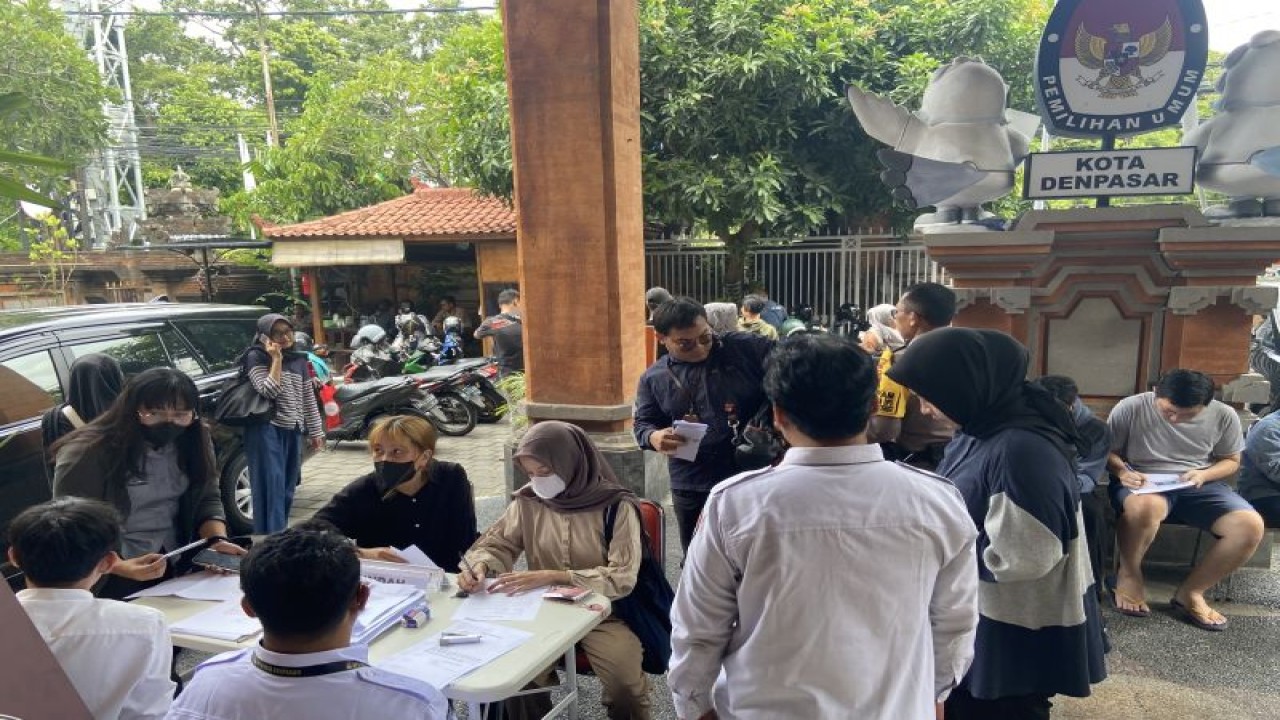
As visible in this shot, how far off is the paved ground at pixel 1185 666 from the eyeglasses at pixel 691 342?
1494 millimetres

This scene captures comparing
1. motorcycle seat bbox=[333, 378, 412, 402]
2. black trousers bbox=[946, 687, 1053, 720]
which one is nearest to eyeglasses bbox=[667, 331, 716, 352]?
black trousers bbox=[946, 687, 1053, 720]

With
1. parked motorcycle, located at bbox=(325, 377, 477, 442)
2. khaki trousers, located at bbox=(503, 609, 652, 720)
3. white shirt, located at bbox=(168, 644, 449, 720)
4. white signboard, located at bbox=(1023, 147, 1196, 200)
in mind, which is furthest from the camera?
parked motorcycle, located at bbox=(325, 377, 477, 442)

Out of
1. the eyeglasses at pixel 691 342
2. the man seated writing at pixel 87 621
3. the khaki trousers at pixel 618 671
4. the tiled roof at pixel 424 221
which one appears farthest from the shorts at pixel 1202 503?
the tiled roof at pixel 424 221

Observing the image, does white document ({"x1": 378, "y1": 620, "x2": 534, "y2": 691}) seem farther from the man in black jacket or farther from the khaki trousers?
the man in black jacket

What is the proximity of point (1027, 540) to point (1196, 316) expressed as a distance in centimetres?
325

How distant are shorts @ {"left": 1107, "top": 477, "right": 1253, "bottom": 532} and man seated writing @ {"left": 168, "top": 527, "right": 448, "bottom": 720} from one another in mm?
3934

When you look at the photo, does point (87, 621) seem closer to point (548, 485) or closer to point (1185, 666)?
point (548, 485)

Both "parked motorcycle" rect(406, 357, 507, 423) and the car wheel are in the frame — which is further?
"parked motorcycle" rect(406, 357, 507, 423)

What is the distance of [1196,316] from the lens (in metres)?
4.32

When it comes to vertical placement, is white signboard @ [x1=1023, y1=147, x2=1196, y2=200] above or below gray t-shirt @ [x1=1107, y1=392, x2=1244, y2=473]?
above

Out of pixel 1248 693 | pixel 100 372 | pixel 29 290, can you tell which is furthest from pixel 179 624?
pixel 29 290

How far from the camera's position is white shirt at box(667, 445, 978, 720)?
1.51 metres

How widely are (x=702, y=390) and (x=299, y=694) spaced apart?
7.50 ft

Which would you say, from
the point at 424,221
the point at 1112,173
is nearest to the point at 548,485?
the point at 1112,173
